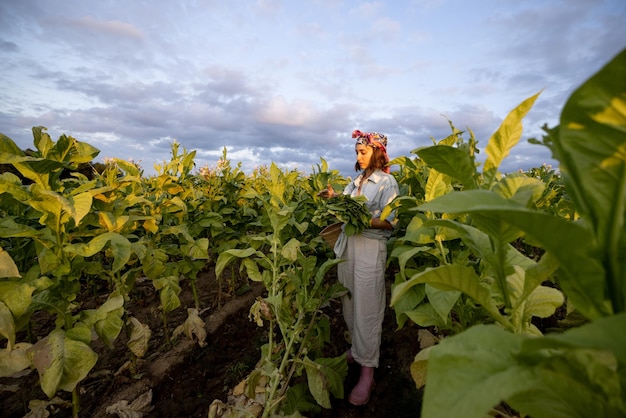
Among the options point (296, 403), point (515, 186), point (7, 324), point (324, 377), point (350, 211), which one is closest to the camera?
point (515, 186)

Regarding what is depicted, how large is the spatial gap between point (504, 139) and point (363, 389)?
2621mm

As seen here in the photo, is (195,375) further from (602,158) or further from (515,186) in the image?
(602,158)

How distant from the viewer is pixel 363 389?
9.34 feet

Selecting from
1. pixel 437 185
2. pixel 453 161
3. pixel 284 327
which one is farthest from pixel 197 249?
pixel 453 161

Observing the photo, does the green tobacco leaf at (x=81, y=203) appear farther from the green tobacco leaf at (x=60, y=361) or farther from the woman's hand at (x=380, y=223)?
the woman's hand at (x=380, y=223)

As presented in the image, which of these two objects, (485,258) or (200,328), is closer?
(485,258)

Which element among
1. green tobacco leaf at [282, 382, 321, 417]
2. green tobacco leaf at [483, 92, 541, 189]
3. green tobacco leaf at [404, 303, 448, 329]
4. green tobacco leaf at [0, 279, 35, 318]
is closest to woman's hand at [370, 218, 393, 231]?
green tobacco leaf at [404, 303, 448, 329]

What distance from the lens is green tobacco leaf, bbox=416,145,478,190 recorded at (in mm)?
867

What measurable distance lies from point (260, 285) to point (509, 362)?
17.2ft

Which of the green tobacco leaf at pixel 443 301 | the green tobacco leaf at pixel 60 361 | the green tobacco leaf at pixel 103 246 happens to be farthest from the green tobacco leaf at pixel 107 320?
the green tobacco leaf at pixel 443 301

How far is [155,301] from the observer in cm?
478

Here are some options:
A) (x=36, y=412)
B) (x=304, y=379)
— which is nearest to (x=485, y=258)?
(x=304, y=379)

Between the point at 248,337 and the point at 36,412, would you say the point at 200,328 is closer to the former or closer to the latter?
the point at 248,337

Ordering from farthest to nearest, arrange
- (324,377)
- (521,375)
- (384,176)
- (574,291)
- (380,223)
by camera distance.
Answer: (384,176), (380,223), (324,377), (574,291), (521,375)
